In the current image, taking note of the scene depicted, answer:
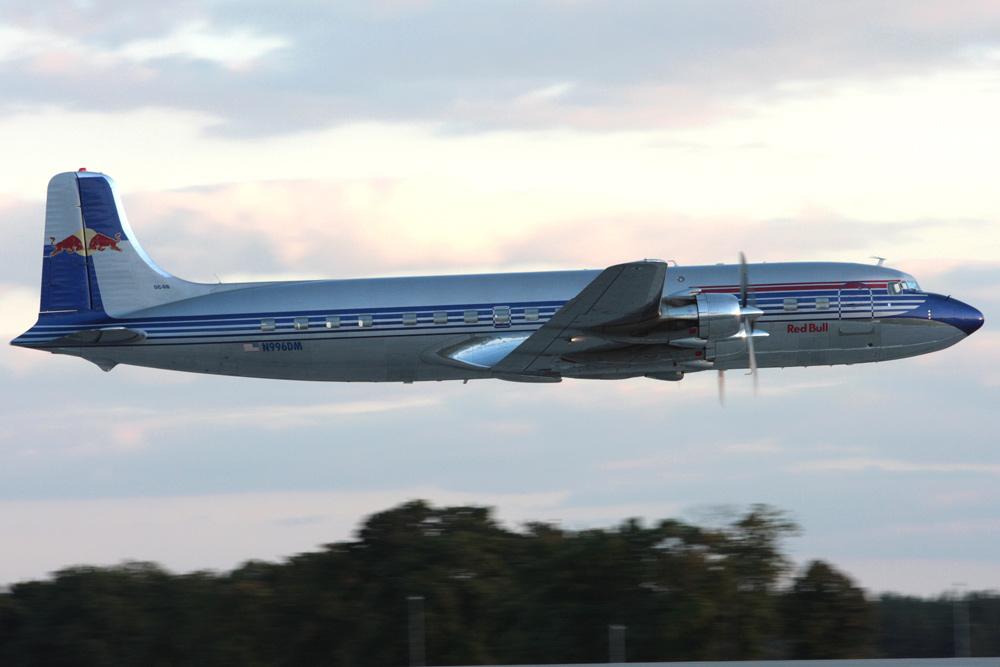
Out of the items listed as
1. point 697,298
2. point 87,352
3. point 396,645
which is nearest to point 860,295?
point 697,298

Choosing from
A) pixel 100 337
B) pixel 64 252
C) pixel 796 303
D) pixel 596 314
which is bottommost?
pixel 100 337

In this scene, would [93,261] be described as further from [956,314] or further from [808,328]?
[956,314]

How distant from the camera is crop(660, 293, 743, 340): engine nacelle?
2848 cm

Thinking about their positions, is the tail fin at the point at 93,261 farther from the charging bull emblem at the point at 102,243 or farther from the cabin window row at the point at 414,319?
the cabin window row at the point at 414,319

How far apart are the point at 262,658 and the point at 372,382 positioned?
2376cm

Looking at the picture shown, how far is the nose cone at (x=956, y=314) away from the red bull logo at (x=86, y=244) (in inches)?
1005

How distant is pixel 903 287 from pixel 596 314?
11.2 meters

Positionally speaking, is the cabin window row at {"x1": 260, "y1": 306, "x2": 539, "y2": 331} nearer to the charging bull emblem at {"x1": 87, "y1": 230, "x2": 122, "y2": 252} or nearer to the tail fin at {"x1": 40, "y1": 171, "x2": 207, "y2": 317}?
Result: the tail fin at {"x1": 40, "y1": 171, "x2": 207, "y2": 317}

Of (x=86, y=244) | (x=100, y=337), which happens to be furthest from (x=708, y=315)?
(x=86, y=244)

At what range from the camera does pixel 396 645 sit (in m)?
50.0

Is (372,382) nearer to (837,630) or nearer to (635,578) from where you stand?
(635,578)

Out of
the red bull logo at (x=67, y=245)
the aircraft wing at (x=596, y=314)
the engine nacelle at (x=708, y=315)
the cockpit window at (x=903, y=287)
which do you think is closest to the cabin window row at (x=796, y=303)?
the cockpit window at (x=903, y=287)

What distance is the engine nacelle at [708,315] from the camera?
28.5 m

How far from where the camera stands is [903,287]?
33094 mm
